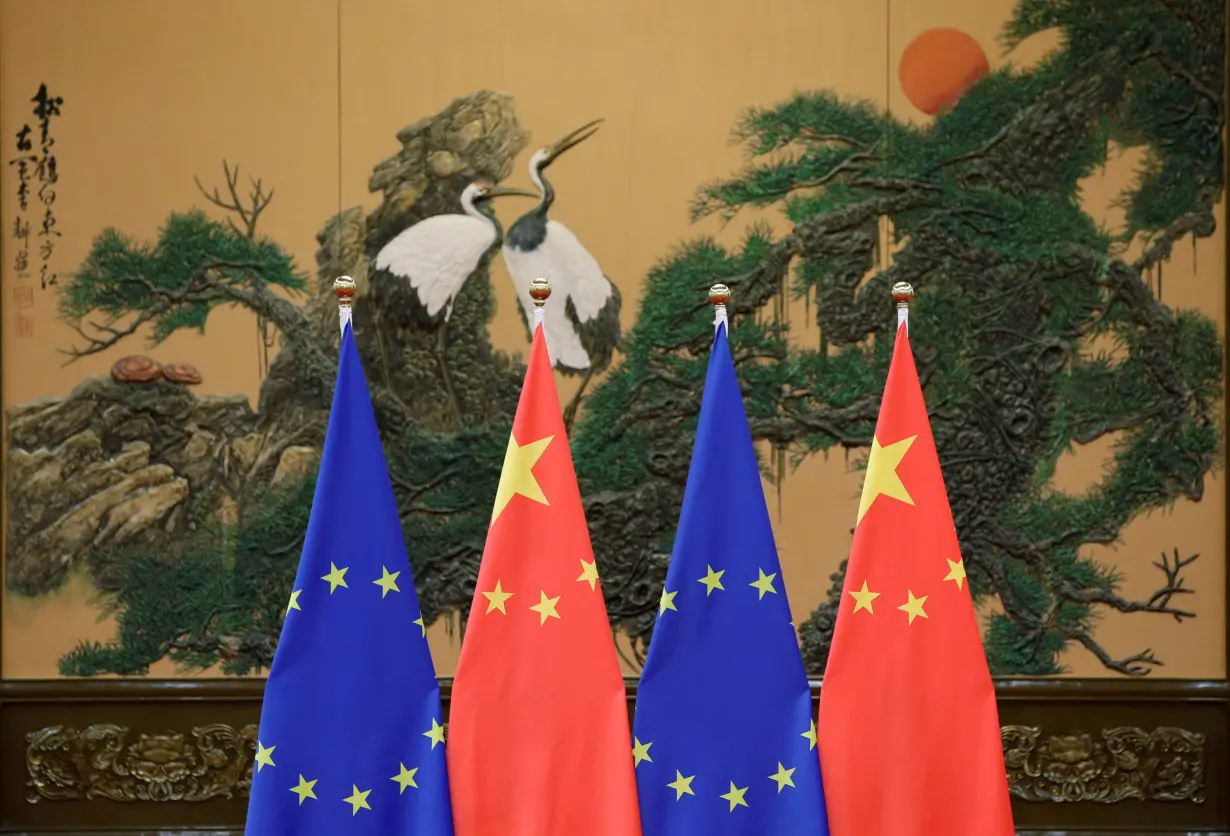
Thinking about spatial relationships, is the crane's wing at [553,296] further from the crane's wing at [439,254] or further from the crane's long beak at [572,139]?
the crane's long beak at [572,139]

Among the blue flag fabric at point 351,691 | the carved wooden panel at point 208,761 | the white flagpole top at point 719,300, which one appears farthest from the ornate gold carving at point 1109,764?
the blue flag fabric at point 351,691

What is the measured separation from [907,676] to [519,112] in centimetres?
195

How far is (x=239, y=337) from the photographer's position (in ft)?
10.7

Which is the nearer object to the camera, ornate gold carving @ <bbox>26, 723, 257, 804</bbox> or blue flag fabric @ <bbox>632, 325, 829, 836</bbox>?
blue flag fabric @ <bbox>632, 325, 829, 836</bbox>

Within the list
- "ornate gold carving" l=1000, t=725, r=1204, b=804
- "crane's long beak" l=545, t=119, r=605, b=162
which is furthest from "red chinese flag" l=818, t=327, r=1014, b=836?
"crane's long beak" l=545, t=119, r=605, b=162

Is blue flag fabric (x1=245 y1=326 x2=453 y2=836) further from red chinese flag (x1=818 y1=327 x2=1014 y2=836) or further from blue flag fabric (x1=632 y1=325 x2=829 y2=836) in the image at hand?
red chinese flag (x1=818 y1=327 x2=1014 y2=836)

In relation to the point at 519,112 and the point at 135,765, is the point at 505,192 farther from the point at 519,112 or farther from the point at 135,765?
the point at 135,765

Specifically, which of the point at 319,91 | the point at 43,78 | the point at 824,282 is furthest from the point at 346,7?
the point at 824,282

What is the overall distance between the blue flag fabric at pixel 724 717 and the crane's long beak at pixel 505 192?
4.68 ft

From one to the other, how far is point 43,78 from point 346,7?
0.90 metres

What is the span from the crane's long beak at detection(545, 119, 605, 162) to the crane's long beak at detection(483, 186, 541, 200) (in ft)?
0.37

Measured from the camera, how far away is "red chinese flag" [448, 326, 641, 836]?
85.4 inches

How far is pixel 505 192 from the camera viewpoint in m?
3.27

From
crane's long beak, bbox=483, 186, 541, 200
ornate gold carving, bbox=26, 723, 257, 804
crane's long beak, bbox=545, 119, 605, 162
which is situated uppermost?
crane's long beak, bbox=545, 119, 605, 162
